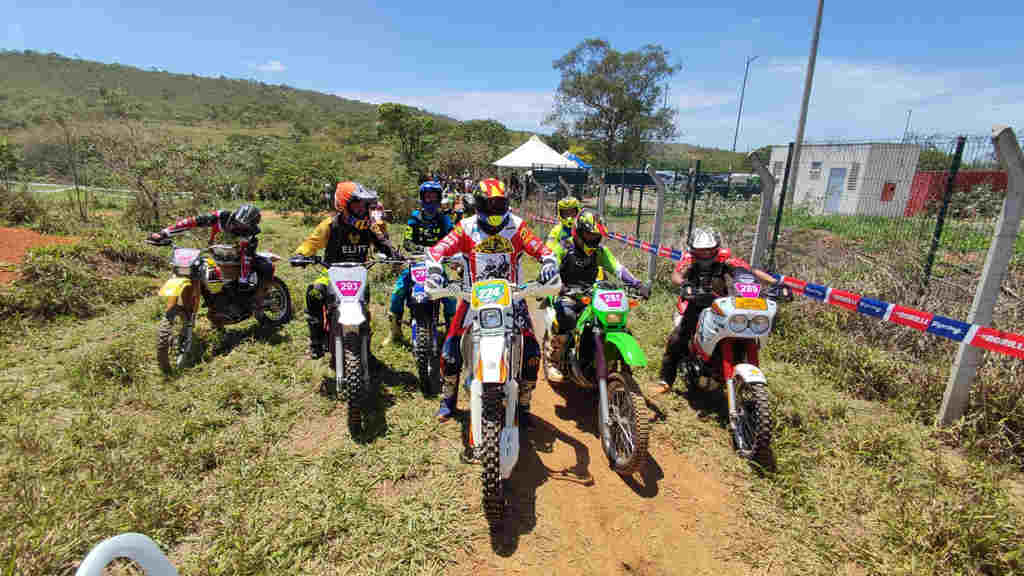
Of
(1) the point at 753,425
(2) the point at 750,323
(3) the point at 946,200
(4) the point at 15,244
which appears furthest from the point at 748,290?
(4) the point at 15,244

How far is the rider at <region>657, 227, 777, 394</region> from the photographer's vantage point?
4516 millimetres

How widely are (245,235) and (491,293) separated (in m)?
4.19

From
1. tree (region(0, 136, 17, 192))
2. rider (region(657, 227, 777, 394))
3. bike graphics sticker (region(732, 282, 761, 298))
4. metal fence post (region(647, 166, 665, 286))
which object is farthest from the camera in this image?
tree (region(0, 136, 17, 192))

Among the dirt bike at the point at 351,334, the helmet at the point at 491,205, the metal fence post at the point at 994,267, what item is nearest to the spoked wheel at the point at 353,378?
the dirt bike at the point at 351,334

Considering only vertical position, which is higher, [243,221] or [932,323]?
[243,221]

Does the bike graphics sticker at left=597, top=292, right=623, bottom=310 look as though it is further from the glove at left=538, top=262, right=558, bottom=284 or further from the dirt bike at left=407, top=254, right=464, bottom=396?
the dirt bike at left=407, top=254, right=464, bottom=396

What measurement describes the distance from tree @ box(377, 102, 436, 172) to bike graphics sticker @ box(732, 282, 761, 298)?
27360mm

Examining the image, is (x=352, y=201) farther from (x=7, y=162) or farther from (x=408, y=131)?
(x=408, y=131)

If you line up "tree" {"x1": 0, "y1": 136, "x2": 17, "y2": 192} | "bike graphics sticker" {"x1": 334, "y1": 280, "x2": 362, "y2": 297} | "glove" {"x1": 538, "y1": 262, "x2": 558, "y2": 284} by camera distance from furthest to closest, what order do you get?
"tree" {"x1": 0, "y1": 136, "x2": 17, "y2": 192}
"bike graphics sticker" {"x1": 334, "y1": 280, "x2": 362, "y2": 297}
"glove" {"x1": 538, "y1": 262, "x2": 558, "y2": 284}

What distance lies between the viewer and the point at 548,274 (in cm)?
348

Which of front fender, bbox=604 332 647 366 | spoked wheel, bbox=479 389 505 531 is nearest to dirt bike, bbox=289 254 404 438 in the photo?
spoked wheel, bbox=479 389 505 531

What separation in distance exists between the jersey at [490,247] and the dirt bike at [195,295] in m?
3.43

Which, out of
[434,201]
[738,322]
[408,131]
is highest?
[408,131]

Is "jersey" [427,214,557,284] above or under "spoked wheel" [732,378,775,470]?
above
